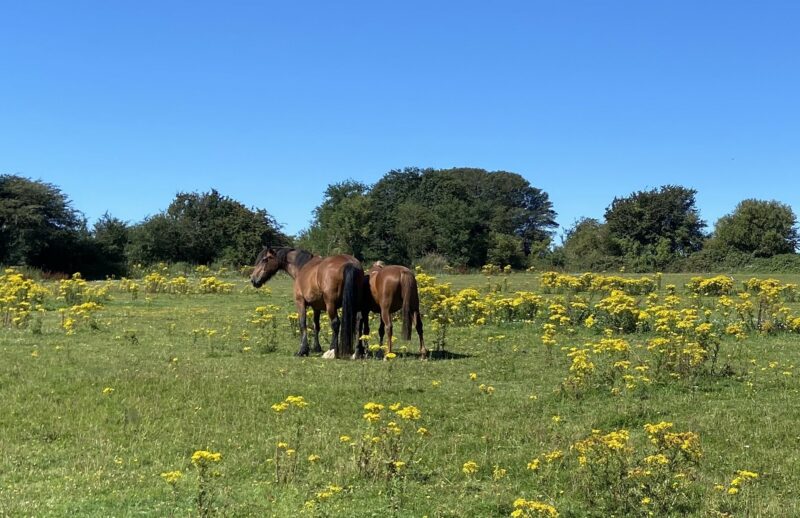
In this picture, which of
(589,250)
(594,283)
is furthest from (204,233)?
(594,283)

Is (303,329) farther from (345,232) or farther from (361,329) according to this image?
(345,232)

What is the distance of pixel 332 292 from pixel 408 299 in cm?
150

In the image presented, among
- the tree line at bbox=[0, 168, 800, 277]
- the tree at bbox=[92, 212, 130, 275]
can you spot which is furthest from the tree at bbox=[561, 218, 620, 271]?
the tree at bbox=[92, 212, 130, 275]

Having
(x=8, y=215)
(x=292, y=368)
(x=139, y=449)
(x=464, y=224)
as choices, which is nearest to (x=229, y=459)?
(x=139, y=449)

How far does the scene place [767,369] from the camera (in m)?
11.5

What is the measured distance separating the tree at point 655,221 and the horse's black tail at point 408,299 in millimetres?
53893

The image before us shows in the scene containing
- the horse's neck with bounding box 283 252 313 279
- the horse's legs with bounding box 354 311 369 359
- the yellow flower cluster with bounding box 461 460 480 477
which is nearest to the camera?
the yellow flower cluster with bounding box 461 460 480 477

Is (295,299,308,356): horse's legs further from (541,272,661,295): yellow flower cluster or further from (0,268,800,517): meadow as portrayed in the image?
(541,272,661,295): yellow flower cluster

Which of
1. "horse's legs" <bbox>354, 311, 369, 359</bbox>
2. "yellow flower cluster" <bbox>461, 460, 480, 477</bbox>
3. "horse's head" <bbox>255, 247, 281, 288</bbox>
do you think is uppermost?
"horse's head" <bbox>255, 247, 281, 288</bbox>

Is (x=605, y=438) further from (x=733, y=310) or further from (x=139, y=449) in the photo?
(x=733, y=310)

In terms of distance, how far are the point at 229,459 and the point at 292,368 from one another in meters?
5.05

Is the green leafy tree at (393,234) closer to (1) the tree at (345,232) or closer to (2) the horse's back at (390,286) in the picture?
(1) the tree at (345,232)

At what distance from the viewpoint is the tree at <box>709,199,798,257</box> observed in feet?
193

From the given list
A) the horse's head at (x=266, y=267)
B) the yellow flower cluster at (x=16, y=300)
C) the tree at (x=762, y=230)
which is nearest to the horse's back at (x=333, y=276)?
the horse's head at (x=266, y=267)
